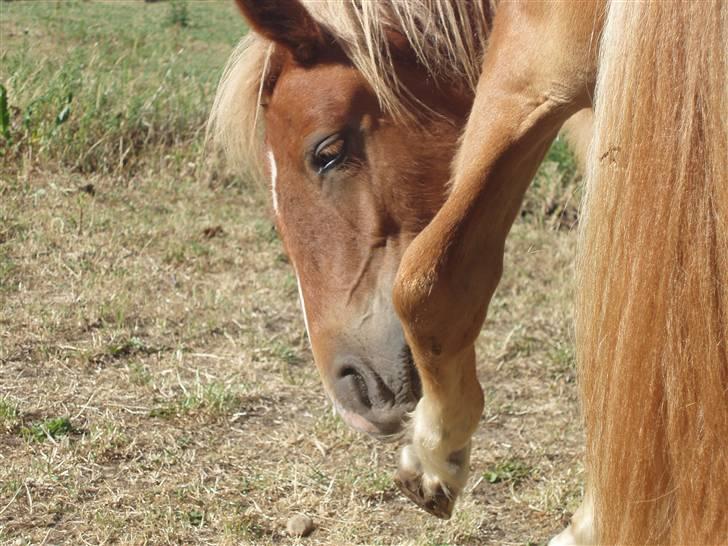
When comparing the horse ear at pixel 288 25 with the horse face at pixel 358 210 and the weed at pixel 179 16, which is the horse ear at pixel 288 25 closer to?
the horse face at pixel 358 210

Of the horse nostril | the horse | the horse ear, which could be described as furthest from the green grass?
the horse nostril

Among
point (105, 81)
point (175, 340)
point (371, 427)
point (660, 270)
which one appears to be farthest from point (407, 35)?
point (105, 81)

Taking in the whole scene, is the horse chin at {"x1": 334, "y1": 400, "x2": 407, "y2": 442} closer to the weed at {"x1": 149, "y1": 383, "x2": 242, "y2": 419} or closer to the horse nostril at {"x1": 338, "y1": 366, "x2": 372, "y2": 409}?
the horse nostril at {"x1": 338, "y1": 366, "x2": 372, "y2": 409}

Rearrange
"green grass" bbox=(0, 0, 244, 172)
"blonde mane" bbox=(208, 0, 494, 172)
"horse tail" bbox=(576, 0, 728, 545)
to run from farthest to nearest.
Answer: "green grass" bbox=(0, 0, 244, 172) < "blonde mane" bbox=(208, 0, 494, 172) < "horse tail" bbox=(576, 0, 728, 545)

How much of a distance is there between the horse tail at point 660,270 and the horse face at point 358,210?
1.00m

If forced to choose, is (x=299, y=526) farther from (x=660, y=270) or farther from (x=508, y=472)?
(x=660, y=270)

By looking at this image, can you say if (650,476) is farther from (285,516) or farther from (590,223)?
(285,516)

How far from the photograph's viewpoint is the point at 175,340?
3693mm

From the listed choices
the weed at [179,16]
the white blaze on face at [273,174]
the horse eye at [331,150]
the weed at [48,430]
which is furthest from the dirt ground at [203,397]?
the weed at [179,16]

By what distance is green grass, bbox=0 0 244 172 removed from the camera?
16.5ft

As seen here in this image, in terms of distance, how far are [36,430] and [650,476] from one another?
75.7 inches

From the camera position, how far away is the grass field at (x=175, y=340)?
2.69 meters

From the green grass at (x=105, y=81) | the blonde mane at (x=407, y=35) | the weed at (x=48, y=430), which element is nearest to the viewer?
the blonde mane at (x=407, y=35)

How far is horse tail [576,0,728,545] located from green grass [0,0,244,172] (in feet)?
12.7
